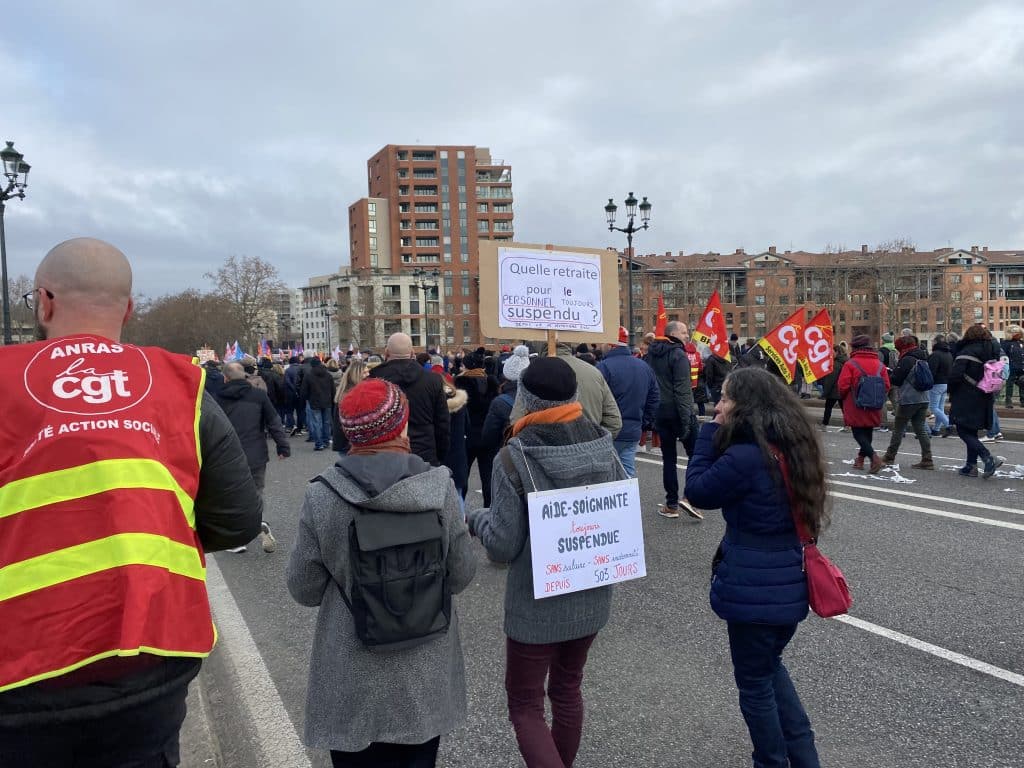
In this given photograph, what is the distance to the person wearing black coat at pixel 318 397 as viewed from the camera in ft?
43.9

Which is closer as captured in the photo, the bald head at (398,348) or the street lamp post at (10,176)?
the bald head at (398,348)

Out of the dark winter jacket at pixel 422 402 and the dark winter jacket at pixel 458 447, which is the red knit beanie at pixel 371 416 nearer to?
the dark winter jacket at pixel 422 402

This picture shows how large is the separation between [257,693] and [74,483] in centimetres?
270

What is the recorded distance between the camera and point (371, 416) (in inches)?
90.7

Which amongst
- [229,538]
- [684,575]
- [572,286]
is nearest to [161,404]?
[229,538]

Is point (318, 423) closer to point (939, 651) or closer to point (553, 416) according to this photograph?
point (939, 651)

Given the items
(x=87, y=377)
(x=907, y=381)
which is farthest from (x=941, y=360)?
(x=87, y=377)

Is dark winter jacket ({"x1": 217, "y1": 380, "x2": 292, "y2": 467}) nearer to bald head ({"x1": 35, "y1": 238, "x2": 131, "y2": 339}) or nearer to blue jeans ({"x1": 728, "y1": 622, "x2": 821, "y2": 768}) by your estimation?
bald head ({"x1": 35, "y1": 238, "x2": 131, "y2": 339})

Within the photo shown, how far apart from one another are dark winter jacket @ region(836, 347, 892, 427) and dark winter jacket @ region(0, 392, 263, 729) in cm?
915

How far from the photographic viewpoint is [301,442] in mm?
15508

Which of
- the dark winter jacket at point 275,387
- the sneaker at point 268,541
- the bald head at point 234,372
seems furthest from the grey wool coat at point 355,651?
the dark winter jacket at point 275,387

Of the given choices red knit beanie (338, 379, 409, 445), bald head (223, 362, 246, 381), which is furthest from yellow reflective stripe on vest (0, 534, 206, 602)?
bald head (223, 362, 246, 381)

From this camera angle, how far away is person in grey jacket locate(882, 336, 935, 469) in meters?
9.77

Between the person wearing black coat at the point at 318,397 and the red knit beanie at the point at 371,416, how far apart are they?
1117 centimetres
